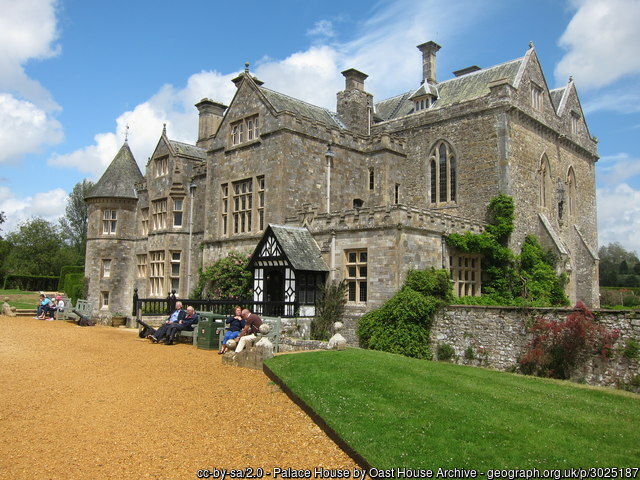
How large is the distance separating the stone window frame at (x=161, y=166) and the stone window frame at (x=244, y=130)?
6.76m

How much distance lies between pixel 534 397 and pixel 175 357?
9.27 m

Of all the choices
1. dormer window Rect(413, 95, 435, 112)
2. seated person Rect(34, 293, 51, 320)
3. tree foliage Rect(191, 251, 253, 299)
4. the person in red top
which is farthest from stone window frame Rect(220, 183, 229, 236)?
the person in red top

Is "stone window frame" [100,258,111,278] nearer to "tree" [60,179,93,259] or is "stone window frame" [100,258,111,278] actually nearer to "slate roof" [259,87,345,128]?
"slate roof" [259,87,345,128]

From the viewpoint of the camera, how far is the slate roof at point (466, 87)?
2619 cm

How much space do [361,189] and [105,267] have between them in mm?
18680

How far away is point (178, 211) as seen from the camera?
3077cm

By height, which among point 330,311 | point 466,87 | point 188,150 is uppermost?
point 466,87

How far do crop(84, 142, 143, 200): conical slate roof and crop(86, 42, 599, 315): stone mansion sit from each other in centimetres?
52

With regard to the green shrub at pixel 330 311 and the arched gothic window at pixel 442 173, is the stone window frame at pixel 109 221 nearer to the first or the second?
the green shrub at pixel 330 311

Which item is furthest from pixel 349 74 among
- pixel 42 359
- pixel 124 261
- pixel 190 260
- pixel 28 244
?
pixel 28 244

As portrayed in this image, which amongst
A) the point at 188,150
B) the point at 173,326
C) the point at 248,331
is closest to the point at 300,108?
the point at 188,150

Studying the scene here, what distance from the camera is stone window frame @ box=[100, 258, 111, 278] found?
111 feet

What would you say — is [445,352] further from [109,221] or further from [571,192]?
[109,221]

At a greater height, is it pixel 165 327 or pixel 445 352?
pixel 165 327
